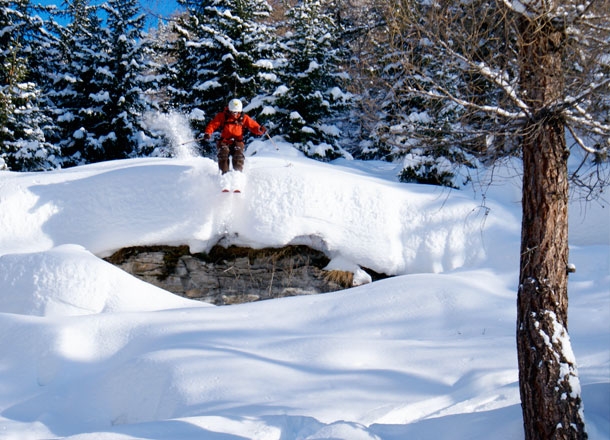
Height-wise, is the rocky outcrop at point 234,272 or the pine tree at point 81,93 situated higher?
the pine tree at point 81,93

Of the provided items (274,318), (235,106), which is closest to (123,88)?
(235,106)

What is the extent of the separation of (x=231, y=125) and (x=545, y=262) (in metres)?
7.31

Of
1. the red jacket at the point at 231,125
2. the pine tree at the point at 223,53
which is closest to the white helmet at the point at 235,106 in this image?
the red jacket at the point at 231,125

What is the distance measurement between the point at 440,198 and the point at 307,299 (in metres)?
3.84

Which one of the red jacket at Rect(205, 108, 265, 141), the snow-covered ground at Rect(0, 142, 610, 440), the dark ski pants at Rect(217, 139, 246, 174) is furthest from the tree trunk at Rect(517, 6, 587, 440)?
the red jacket at Rect(205, 108, 265, 141)

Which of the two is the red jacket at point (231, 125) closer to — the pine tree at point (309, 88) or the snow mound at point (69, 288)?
the snow mound at point (69, 288)

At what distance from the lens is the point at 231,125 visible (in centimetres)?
1045

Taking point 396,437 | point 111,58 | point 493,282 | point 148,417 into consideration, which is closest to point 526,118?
point 396,437

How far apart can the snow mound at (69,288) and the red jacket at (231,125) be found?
3.03 m

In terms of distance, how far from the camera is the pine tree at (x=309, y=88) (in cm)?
1605

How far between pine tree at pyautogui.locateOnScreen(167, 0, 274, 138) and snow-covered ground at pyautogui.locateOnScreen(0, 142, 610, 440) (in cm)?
678

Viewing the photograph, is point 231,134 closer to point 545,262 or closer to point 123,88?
point 545,262

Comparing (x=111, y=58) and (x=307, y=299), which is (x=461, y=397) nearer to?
(x=307, y=299)

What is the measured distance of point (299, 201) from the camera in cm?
1010
